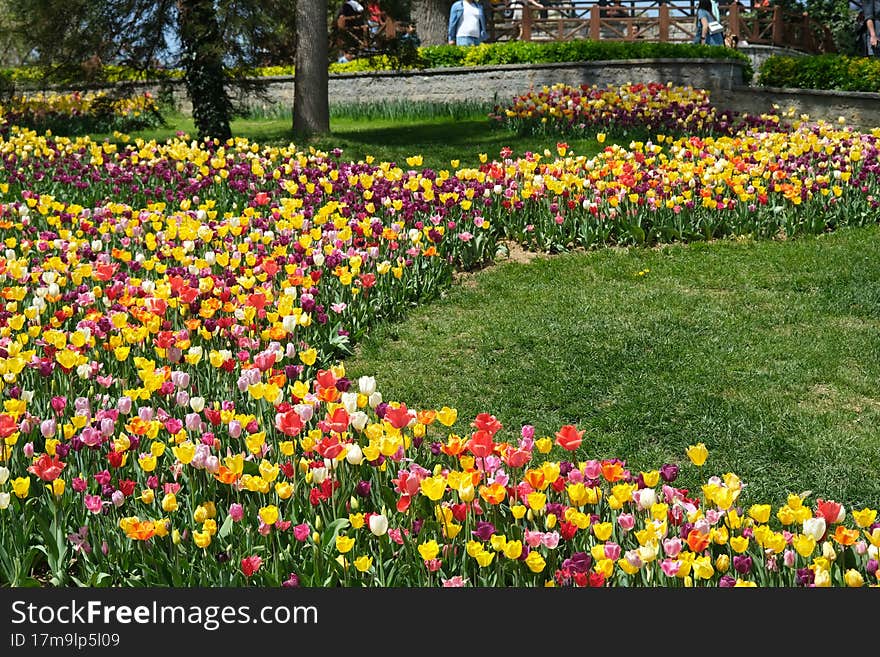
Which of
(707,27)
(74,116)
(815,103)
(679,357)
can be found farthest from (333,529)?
(707,27)

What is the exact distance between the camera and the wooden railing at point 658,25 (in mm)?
23031

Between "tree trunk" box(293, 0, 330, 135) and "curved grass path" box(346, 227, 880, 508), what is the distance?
22.1 ft

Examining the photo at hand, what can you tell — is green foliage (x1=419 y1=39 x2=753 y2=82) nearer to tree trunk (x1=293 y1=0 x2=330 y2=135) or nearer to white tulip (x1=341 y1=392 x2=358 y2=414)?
tree trunk (x1=293 y1=0 x2=330 y2=135)

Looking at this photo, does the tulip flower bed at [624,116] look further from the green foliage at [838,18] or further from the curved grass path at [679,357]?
the green foliage at [838,18]

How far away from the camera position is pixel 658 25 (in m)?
23.9

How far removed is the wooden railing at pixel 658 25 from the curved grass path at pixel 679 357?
610 inches

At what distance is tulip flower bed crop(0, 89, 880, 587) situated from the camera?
3.09 metres

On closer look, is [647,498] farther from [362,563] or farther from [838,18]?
[838,18]

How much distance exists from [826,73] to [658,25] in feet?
30.0

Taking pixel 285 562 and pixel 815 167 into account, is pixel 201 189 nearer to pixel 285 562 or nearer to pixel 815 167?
pixel 815 167

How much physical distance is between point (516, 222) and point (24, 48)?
30.0 ft

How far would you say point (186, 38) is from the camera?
1327 centimetres

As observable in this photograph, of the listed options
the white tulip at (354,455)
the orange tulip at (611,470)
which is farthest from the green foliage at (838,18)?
the white tulip at (354,455)

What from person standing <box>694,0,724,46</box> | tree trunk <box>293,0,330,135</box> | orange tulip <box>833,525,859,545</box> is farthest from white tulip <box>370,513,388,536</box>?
person standing <box>694,0,724,46</box>
